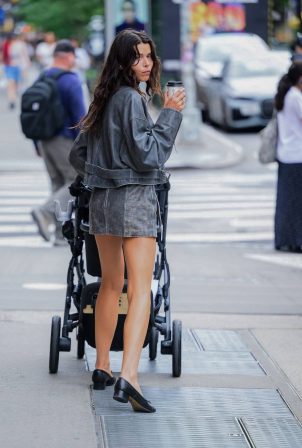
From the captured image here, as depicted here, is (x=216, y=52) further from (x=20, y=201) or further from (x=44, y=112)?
(x=44, y=112)

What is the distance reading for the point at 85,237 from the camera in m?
6.97

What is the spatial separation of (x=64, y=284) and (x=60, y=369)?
10.5 ft

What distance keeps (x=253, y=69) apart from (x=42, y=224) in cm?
→ 1534

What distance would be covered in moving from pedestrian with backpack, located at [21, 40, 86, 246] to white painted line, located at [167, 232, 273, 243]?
Answer: 5.26 ft

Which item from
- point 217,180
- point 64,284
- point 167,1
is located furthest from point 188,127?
point 64,284

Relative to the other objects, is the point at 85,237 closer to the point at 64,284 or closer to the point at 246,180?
the point at 64,284

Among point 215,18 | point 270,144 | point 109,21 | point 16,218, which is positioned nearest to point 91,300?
point 270,144

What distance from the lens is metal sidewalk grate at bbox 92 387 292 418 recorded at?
6355 mm

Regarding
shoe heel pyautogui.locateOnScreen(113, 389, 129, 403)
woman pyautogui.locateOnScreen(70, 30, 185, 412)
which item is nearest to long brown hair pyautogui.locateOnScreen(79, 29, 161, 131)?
woman pyautogui.locateOnScreen(70, 30, 185, 412)

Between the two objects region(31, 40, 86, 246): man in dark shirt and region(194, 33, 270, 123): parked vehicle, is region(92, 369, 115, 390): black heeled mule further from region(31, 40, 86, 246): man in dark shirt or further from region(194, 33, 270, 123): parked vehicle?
region(194, 33, 270, 123): parked vehicle

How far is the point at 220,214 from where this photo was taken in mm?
15688

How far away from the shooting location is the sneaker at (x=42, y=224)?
42.2ft

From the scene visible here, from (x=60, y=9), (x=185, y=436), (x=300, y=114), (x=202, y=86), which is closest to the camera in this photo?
(x=185, y=436)

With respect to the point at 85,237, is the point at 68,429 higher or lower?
lower
